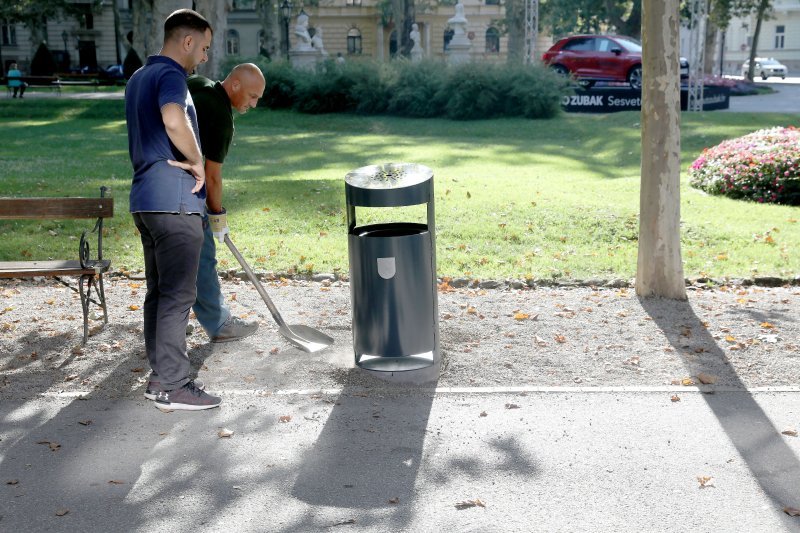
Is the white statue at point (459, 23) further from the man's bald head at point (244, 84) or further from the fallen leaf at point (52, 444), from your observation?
the fallen leaf at point (52, 444)

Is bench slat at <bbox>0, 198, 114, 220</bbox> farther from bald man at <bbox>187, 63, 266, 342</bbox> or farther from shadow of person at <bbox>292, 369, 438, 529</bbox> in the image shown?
shadow of person at <bbox>292, 369, 438, 529</bbox>

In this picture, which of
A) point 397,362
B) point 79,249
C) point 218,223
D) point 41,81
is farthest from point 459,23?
point 397,362

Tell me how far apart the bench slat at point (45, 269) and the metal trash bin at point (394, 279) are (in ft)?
6.11

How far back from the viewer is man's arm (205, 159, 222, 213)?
214 inches

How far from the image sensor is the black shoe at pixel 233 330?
20.7 feet

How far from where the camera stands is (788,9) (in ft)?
248

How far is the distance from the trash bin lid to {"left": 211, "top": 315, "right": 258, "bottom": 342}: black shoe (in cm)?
139

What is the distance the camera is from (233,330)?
20.8 ft

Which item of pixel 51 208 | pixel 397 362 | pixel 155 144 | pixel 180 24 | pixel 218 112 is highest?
pixel 180 24

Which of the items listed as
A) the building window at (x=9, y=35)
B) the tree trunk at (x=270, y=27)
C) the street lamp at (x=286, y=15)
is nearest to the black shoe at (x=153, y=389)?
the tree trunk at (x=270, y=27)

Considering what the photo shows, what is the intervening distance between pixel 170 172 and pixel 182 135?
204mm


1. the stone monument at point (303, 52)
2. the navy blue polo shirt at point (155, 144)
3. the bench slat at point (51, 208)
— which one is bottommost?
the bench slat at point (51, 208)

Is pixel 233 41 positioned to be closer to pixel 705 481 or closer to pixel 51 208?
pixel 51 208

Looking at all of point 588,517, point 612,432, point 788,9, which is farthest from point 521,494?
point 788,9
